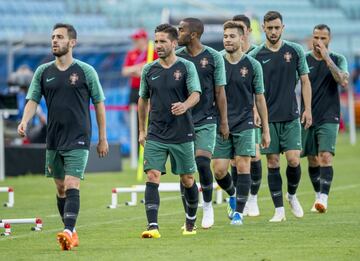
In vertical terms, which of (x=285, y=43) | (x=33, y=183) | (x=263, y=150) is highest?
(x=285, y=43)

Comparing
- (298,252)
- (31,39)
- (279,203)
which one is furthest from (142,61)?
(298,252)

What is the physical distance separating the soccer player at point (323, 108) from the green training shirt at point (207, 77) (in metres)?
2.52

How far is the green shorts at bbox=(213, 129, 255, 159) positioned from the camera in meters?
14.2

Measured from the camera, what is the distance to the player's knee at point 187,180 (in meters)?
13.0

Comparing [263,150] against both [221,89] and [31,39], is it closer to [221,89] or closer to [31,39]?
[221,89]

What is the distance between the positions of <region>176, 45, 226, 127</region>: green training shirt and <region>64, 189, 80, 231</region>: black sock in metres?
2.16

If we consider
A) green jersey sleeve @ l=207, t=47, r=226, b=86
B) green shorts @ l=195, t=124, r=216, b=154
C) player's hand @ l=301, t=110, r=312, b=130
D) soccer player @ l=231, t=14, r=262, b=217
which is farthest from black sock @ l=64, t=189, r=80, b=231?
player's hand @ l=301, t=110, r=312, b=130

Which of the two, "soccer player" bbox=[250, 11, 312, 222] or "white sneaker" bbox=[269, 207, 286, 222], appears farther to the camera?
"soccer player" bbox=[250, 11, 312, 222]

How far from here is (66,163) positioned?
12.1m

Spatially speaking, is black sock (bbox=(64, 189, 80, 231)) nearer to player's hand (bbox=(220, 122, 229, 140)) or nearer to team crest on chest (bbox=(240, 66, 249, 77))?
player's hand (bbox=(220, 122, 229, 140))

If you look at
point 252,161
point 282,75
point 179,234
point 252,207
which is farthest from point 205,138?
point 252,161

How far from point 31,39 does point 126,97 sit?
315 cm

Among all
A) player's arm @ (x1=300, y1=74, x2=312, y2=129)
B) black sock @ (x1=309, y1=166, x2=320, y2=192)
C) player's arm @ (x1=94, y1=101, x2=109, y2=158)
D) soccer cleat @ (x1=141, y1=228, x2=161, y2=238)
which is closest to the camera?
player's arm @ (x1=94, y1=101, x2=109, y2=158)

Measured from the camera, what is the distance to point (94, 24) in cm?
3575
